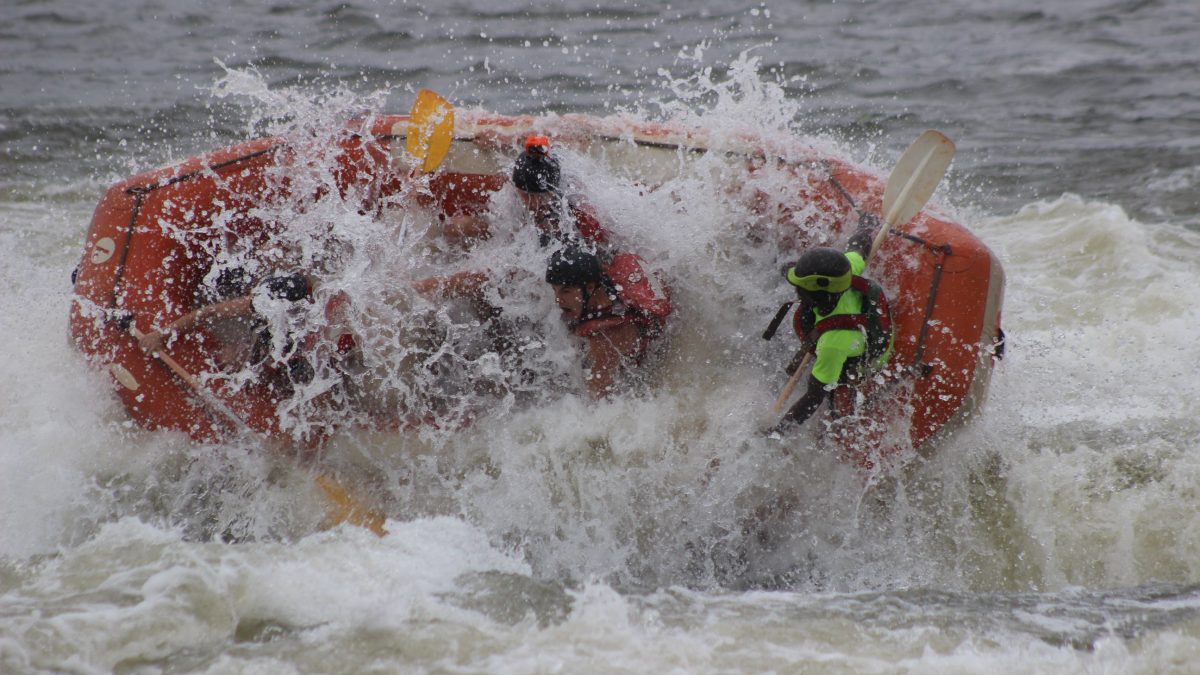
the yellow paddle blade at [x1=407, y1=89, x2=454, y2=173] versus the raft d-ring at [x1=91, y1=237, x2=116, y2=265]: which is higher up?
the yellow paddle blade at [x1=407, y1=89, x2=454, y2=173]

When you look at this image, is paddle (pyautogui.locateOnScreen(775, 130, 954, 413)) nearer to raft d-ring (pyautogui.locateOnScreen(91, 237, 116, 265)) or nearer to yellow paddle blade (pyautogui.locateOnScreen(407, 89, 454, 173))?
yellow paddle blade (pyautogui.locateOnScreen(407, 89, 454, 173))

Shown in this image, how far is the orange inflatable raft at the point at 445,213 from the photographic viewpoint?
356cm

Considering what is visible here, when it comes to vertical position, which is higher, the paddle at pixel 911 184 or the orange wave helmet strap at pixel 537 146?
the orange wave helmet strap at pixel 537 146

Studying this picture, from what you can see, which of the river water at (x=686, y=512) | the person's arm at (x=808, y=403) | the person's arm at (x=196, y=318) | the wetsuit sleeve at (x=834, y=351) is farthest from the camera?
the person's arm at (x=196, y=318)

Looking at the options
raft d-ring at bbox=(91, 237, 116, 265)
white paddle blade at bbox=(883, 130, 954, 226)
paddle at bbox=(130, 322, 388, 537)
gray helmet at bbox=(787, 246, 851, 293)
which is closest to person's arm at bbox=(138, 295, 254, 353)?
paddle at bbox=(130, 322, 388, 537)

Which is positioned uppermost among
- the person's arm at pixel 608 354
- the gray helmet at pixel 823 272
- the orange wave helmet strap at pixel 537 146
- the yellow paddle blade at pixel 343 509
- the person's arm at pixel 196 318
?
the orange wave helmet strap at pixel 537 146

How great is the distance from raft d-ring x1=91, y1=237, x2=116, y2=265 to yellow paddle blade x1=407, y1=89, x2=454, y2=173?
1.34m

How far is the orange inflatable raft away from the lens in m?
3.56

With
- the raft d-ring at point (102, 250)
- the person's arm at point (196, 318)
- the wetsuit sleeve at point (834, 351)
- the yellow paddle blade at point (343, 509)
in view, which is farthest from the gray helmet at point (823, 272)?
the raft d-ring at point (102, 250)

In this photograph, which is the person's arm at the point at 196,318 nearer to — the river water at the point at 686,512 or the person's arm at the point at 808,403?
the river water at the point at 686,512

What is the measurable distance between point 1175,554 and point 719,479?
1.72 metres

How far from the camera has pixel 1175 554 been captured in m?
3.58

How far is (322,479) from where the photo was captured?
3.95 m

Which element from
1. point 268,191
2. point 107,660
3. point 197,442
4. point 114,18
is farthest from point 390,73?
point 107,660
